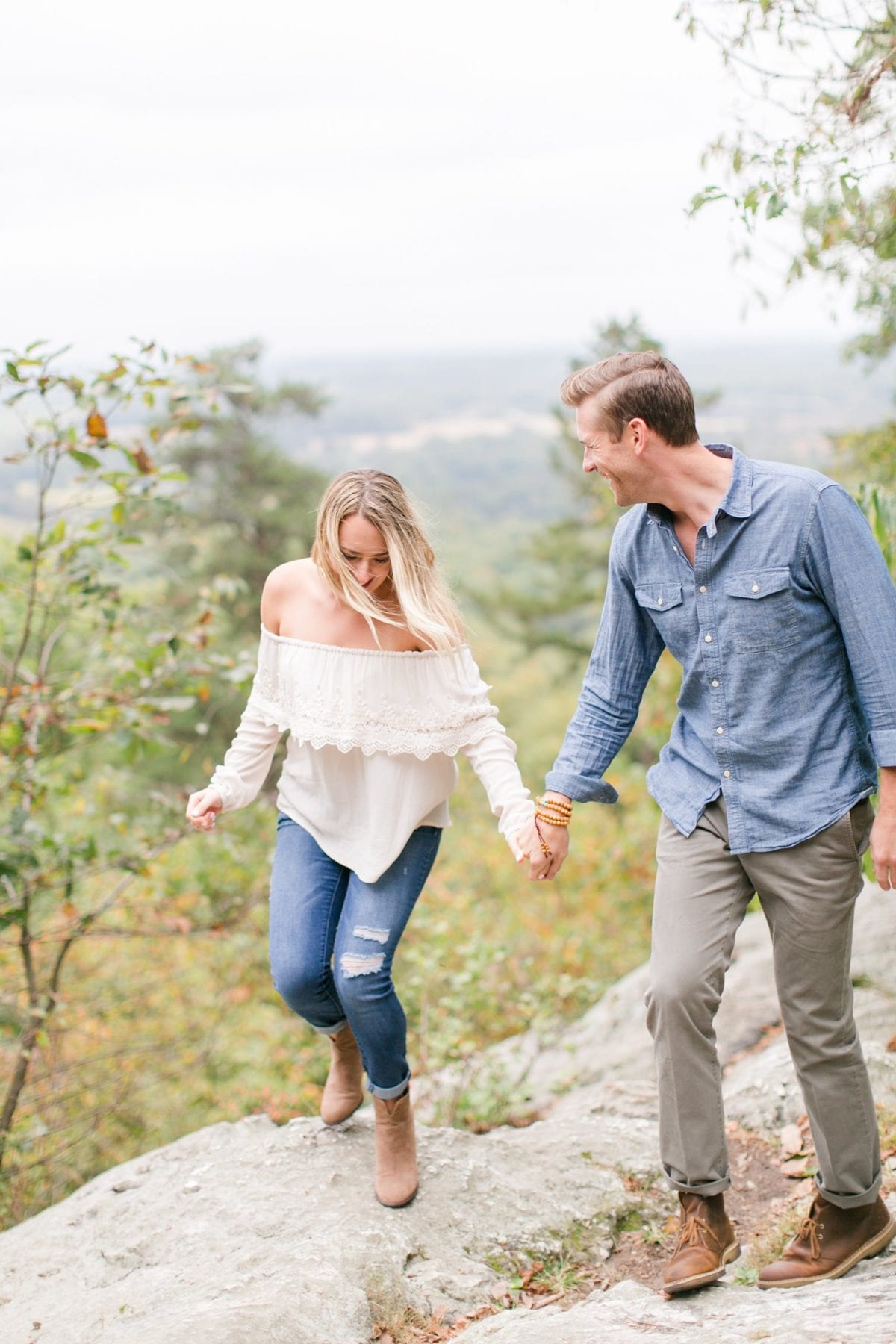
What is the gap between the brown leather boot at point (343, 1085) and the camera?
3625 mm

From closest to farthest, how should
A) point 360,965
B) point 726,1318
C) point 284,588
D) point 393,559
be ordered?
point 726,1318 → point 360,965 → point 393,559 → point 284,588

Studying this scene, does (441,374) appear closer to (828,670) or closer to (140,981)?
(140,981)

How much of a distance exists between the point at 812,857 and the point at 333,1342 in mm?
1656

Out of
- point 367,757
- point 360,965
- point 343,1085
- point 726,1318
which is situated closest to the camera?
point 726,1318

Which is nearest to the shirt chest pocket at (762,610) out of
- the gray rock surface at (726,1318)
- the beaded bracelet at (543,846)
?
the beaded bracelet at (543,846)

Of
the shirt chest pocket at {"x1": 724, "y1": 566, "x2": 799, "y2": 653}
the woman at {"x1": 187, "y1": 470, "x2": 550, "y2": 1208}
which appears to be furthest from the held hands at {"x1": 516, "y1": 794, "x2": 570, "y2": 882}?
the shirt chest pocket at {"x1": 724, "y1": 566, "x2": 799, "y2": 653}

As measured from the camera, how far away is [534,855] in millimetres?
3033

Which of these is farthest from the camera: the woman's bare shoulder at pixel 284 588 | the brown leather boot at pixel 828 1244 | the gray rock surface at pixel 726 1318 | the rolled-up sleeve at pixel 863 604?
the woman's bare shoulder at pixel 284 588

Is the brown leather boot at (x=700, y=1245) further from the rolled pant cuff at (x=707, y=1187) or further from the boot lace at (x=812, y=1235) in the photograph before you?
the boot lace at (x=812, y=1235)

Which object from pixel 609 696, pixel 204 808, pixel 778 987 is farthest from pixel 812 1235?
pixel 204 808

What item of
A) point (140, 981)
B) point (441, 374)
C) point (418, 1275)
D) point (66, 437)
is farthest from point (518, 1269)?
point (441, 374)

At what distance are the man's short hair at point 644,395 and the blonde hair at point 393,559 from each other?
0.72 meters

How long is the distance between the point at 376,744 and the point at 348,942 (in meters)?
0.58

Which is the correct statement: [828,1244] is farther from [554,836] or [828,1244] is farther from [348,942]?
[348,942]
